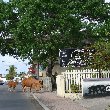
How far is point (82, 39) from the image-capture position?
4850 centimetres

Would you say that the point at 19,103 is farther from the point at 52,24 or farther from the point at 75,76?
the point at 52,24

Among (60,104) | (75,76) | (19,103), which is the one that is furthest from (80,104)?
(75,76)

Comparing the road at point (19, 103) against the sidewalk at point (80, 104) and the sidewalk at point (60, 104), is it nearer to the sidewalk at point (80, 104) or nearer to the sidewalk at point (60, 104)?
the sidewalk at point (60, 104)

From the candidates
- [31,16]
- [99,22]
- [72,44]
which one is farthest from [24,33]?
[99,22]

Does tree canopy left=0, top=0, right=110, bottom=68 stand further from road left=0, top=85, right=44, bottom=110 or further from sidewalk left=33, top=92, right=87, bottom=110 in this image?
sidewalk left=33, top=92, right=87, bottom=110

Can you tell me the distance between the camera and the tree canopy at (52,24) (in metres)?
45.7

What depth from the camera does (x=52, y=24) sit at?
4584 centimetres

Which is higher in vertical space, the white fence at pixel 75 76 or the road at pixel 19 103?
the white fence at pixel 75 76

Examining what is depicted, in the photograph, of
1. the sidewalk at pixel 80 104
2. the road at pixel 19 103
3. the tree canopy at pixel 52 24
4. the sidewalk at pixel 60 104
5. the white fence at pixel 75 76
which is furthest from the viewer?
the tree canopy at pixel 52 24

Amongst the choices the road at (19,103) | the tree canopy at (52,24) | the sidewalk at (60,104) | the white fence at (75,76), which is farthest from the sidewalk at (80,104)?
the tree canopy at (52,24)

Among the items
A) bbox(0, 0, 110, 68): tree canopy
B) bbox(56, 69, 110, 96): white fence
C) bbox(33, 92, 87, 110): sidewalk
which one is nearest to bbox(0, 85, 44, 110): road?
bbox(33, 92, 87, 110): sidewalk

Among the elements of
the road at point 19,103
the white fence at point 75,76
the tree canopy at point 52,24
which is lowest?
the road at point 19,103

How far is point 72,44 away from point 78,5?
4.02 m

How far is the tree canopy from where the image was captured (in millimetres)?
45688
